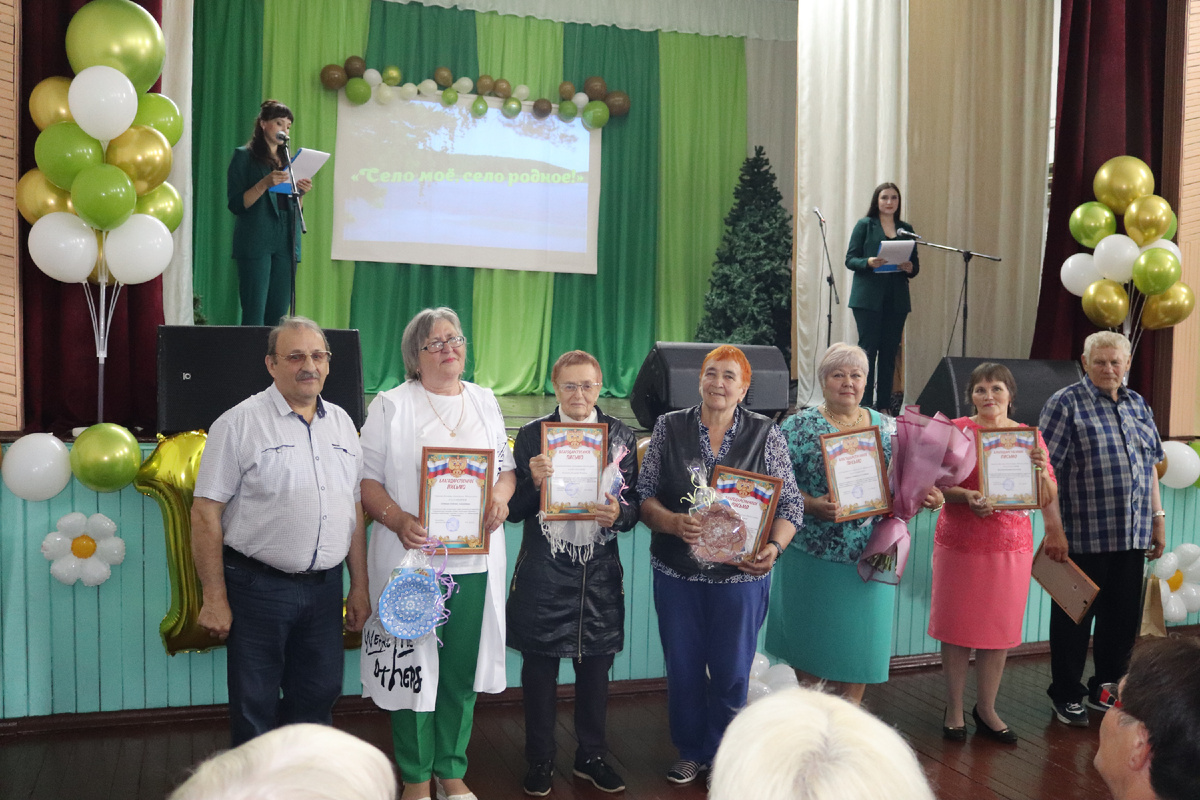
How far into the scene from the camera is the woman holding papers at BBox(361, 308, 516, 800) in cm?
281

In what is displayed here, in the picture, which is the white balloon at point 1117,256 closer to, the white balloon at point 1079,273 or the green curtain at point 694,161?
the white balloon at point 1079,273

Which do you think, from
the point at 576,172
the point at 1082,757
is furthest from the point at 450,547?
the point at 576,172

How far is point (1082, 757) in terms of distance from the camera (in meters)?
3.56

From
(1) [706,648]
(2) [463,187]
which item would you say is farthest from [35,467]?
(2) [463,187]

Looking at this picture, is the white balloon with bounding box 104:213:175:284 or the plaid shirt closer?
the white balloon with bounding box 104:213:175:284

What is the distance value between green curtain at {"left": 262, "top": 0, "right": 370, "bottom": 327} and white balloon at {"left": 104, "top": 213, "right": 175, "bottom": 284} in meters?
4.50

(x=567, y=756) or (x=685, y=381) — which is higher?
(x=685, y=381)

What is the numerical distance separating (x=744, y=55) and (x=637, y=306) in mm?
2625

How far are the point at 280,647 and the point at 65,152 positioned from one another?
1951mm

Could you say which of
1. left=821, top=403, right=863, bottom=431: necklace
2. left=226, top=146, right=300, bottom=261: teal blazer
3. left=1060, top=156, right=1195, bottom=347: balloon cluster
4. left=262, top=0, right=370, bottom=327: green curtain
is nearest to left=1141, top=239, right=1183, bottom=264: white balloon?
left=1060, top=156, right=1195, bottom=347: balloon cluster

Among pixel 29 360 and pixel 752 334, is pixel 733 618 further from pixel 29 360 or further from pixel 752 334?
pixel 752 334

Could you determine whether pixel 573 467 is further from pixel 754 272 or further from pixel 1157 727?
pixel 754 272

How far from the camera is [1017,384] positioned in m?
5.23

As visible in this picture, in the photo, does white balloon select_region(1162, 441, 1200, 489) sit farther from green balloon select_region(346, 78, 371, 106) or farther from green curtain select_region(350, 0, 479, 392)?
green balloon select_region(346, 78, 371, 106)
